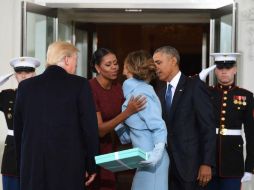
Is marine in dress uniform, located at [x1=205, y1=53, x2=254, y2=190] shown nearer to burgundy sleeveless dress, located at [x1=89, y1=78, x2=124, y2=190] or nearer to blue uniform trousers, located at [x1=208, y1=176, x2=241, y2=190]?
blue uniform trousers, located at [x1=208, y1=176, x2=241, y2=190]

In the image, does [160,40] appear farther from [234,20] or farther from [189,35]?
[234,20]

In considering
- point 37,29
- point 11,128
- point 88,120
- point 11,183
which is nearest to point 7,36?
point 37,29

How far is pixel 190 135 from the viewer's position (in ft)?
15.0

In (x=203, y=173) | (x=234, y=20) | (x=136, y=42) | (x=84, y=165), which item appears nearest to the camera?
(x=84, y=165)

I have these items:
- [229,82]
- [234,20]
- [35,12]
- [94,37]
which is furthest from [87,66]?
[229,82]

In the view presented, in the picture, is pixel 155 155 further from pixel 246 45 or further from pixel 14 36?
pixel 14 36

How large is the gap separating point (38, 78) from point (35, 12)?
2774 millimetres

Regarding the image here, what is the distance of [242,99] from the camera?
16.5 ft

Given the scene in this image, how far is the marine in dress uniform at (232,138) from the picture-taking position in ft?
16.2

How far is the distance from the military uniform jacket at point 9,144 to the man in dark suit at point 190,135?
1.21 m

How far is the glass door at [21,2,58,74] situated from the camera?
21.1ft

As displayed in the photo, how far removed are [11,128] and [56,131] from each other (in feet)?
4.26

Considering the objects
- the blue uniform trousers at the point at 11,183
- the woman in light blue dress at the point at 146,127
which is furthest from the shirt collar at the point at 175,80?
the blue uniform trousers at the point at 11,183

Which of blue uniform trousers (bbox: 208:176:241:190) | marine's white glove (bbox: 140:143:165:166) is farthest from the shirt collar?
blue uniform trousers (bbox: 208:176:241:190)
